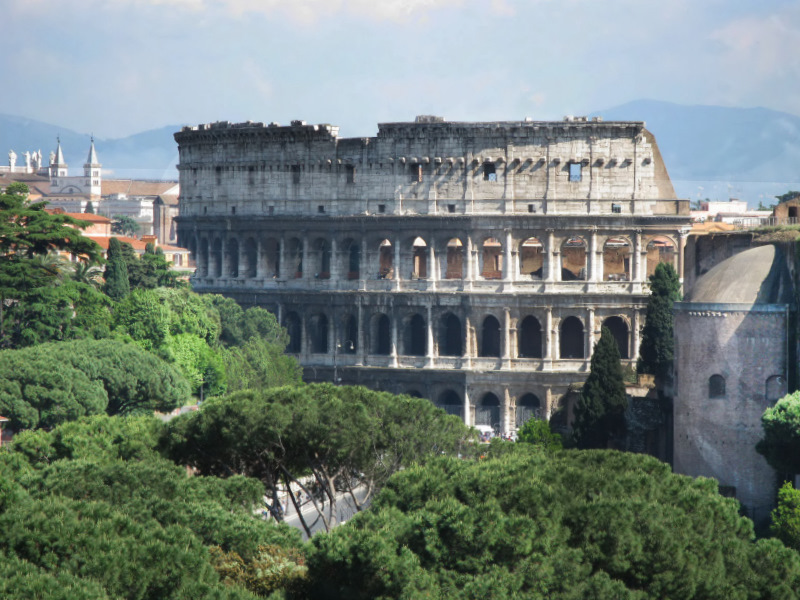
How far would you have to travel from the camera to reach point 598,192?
91.1 metres

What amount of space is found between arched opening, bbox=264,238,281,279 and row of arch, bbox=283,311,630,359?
3456 mm

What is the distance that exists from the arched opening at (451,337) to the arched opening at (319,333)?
7.03m

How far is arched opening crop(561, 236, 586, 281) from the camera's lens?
96.1 m

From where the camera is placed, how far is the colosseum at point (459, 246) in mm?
90875

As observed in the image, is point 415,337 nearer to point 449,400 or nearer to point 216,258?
point 449,400

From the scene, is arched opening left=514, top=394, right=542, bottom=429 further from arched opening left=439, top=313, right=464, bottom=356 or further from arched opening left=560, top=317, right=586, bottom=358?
arched opening left=439, top=313, right=464, bottom=356

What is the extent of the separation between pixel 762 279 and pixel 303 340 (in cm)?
3810

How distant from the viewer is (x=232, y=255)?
→ 334 feet

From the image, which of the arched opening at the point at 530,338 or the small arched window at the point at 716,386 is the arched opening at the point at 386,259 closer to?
the arched opening at the point at 530,338

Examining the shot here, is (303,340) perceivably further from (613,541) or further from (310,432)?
(613,541)

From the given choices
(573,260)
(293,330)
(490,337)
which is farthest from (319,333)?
(573,260)

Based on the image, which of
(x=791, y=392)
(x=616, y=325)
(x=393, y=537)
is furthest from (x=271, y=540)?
(x=616, y=325)

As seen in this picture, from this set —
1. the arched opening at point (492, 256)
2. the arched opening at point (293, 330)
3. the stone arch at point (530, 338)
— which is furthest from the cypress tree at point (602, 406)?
the arched opening at point (293, 330)

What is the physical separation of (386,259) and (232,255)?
906 centimetres
